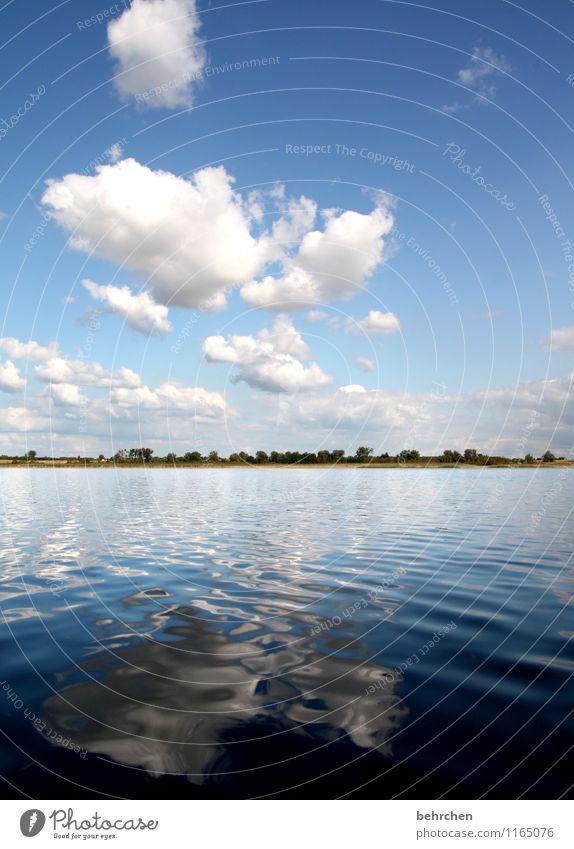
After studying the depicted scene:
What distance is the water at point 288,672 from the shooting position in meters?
5.91

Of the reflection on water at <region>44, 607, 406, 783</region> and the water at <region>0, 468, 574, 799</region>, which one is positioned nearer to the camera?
the water at <region>0, 468, 574, 799</region>

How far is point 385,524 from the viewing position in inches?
1172

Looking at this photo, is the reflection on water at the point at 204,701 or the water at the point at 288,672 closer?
the water at the point at 288,672

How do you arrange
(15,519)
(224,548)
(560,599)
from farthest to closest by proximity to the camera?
1. (15,519)
2. (224,548)
3. (560,599)

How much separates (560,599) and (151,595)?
39.0 feet

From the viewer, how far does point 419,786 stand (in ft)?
18.7

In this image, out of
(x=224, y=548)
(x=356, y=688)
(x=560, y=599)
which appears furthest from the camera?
(x=224, y=548)

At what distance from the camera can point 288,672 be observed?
9.02 meters

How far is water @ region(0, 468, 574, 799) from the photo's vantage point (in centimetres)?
591

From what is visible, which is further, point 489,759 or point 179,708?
point 179,708

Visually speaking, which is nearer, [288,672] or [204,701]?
[204,701]
